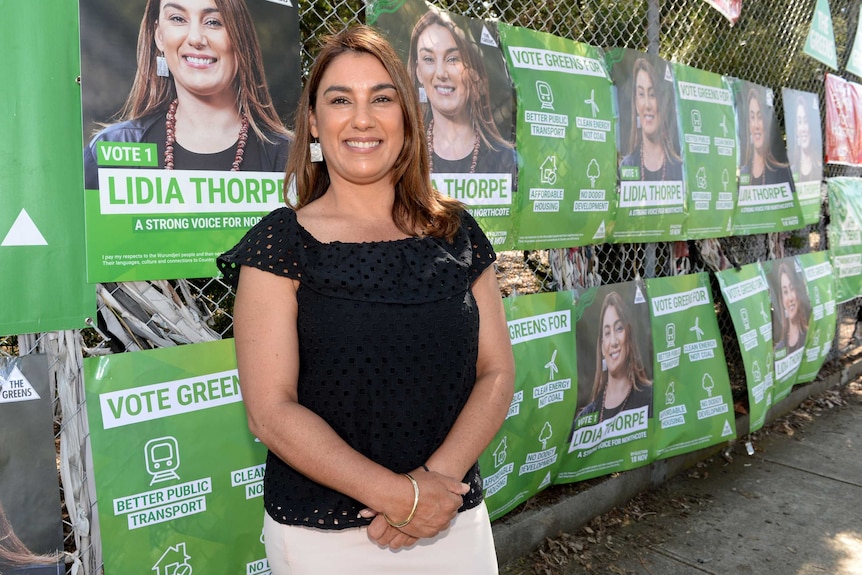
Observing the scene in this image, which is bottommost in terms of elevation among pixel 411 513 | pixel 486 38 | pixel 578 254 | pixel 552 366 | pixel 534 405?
pixel 534 405

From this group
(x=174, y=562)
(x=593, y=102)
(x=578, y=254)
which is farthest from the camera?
(x=578, y=254)

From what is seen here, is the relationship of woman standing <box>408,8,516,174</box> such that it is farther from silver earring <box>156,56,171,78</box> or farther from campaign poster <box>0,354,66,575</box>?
campaign poster <box>0,354,66,575</box>

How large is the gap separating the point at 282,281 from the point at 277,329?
120 mm

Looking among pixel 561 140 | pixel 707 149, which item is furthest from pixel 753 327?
pixel 561 140

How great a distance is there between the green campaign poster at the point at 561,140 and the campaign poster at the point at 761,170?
166cm

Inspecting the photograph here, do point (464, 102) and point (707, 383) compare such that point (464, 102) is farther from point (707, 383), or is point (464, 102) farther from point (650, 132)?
point (707, 383)

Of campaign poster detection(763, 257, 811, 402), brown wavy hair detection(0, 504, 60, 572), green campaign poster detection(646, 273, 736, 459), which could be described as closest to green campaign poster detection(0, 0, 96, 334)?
brown wavy hair detection(0, 504, 60, 572)

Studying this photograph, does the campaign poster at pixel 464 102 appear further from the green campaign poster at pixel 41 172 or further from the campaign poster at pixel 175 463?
the campaign poster at pixel 175 463

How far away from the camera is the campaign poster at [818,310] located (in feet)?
20.7

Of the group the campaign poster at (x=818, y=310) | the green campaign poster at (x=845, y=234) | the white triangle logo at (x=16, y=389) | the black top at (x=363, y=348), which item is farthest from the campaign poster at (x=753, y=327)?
the white triangle logo at (x=16, y=389)

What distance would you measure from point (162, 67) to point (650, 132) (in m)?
3.04

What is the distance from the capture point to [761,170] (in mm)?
5586

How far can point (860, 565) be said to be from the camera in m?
3.84

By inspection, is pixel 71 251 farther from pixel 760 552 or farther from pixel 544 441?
pixel 760 552
